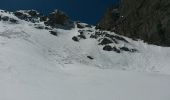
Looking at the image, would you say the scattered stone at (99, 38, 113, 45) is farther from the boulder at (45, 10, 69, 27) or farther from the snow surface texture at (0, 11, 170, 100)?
the boulder at (45, 10, 69, 27)

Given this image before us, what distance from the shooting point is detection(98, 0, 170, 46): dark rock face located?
63.1 meters

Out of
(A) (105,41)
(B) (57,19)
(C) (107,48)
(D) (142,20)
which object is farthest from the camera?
(B) (57,19)

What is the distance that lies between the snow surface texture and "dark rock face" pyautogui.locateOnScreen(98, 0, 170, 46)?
4184 mm

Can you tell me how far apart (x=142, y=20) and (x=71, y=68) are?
32.1 meters

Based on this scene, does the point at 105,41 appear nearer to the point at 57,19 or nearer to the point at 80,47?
the point at 80,47

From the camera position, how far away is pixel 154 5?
6850 centimetres

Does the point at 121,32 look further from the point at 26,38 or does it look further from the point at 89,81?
the point at 89,81

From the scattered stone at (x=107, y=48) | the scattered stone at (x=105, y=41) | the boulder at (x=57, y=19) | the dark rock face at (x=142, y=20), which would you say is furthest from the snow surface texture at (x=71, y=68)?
the boulder at (x=57, y=19)

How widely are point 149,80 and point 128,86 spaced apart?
3663 millimetres

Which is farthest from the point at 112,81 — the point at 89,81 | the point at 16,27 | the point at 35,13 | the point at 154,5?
the point at 35,13

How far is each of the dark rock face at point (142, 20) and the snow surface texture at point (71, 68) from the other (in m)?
4.18

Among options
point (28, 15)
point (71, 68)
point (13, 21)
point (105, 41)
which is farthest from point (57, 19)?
point (71, 68)

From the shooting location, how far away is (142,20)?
69.9 meters

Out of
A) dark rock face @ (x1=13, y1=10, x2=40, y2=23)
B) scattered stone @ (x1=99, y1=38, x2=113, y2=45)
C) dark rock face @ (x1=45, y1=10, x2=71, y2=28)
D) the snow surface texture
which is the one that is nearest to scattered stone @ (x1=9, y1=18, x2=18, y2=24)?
→ the snow surface texture
